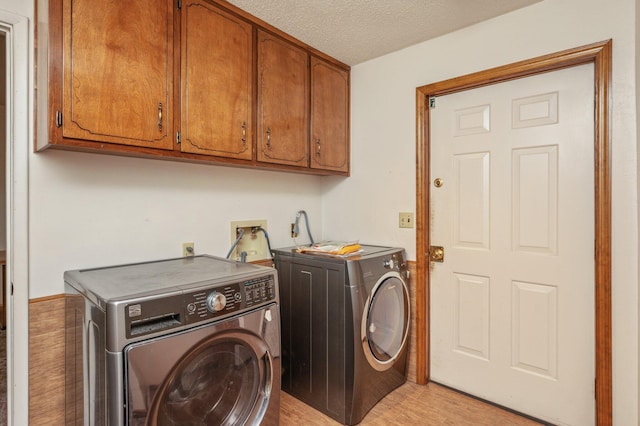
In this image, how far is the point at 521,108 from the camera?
1.87 meters

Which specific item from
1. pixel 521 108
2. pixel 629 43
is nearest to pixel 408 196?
→ pixel 521 108

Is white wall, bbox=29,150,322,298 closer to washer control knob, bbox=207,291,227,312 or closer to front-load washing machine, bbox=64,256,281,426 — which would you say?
front-load washing machine, bbox=64,256,281,426

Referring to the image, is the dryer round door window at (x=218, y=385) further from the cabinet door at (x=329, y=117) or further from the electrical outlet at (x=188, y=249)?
the cabinet door at (x=329, y=117)

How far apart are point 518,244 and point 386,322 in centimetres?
89

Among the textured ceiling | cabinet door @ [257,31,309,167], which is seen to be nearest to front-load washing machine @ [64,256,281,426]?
cabinet door @ [257,31,309,167]

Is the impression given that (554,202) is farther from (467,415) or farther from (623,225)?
(467,415)

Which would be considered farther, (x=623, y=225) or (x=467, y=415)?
(x=467, y=415)

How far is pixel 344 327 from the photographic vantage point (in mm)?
1809

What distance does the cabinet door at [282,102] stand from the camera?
1.95 metres

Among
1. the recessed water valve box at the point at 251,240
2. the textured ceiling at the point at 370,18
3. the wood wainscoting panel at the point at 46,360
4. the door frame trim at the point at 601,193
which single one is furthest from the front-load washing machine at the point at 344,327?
the textured ceiling at the point at 370,18

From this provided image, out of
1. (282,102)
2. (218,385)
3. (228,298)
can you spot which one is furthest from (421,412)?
(282,102)

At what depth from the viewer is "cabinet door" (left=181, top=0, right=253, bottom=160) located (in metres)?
1.60

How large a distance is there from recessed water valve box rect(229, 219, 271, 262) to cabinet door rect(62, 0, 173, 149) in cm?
77

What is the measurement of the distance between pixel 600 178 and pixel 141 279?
2120mm
